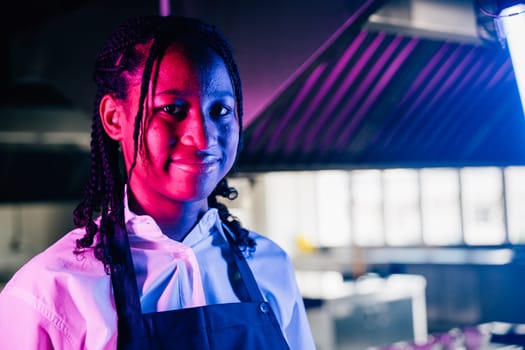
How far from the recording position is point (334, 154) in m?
2.80

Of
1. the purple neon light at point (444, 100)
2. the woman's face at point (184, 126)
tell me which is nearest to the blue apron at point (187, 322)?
the woman's face at point (184, 126)

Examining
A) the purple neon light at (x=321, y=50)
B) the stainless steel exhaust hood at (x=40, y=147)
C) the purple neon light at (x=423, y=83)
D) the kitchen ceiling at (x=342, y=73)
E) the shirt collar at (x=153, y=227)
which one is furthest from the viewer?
the stainless steel exhaust hood at (x=40, y=147)

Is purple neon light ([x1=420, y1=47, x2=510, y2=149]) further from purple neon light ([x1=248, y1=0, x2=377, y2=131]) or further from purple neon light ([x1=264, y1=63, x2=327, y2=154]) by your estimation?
purple neon light ([x1=248, y1=0, x2=377, y2=131])

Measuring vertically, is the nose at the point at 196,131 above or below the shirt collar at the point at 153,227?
above

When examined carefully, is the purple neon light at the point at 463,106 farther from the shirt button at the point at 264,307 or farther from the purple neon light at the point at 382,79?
the shirt button at the point at 264,307

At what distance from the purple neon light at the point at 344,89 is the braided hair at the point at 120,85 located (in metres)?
1.08

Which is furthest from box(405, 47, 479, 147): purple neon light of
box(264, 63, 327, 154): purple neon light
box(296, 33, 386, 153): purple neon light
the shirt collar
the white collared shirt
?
the shirt collar

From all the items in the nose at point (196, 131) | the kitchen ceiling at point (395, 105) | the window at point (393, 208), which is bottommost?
the window at point (393, 208)

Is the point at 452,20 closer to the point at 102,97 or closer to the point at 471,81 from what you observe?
the point at 471,81

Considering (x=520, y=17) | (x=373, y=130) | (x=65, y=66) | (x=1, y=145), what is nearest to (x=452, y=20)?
(x=373, y=130)

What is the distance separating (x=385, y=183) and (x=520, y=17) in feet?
30.1

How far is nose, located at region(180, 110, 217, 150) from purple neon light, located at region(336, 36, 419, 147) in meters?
1.32

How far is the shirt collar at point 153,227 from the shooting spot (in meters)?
1.22

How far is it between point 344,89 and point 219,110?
134cm
